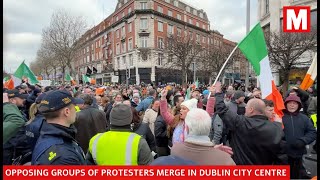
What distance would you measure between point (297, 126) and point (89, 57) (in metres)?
69.4

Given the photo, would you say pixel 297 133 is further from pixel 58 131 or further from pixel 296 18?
pixel 58 131

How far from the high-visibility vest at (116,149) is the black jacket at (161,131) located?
7.63 ft

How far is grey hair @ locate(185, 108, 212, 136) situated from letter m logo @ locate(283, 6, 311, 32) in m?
2.87

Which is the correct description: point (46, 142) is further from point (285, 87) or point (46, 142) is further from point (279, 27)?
point (279, 27)

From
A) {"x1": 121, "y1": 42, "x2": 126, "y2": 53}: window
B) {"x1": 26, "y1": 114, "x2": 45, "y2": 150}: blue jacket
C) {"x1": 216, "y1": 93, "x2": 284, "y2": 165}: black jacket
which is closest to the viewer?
{"x1": 216, "y1": 93, "x2": 284, "y2": 165}: black jacket

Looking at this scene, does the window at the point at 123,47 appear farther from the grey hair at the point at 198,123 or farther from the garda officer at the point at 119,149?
the grey hair at the point at 198,123

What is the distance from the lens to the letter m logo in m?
4.64

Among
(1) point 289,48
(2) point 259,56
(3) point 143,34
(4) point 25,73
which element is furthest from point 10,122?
(3) point 143,34

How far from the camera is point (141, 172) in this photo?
229cm

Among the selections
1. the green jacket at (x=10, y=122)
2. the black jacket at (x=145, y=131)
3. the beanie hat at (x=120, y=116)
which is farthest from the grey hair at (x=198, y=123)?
the black jacket at (x=145, y=131)

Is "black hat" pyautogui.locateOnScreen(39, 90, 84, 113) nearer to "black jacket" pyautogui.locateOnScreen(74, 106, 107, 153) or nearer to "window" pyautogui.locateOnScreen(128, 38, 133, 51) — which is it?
"black jacket" pyautogui.locateOnScreen(74, 106, 107, 153)

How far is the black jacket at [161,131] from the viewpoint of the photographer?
16.5 feet

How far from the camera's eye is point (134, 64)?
45.4m

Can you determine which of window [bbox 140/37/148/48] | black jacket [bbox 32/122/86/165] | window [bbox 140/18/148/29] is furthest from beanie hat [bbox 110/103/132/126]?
window [bbox 140/18/148/29]
